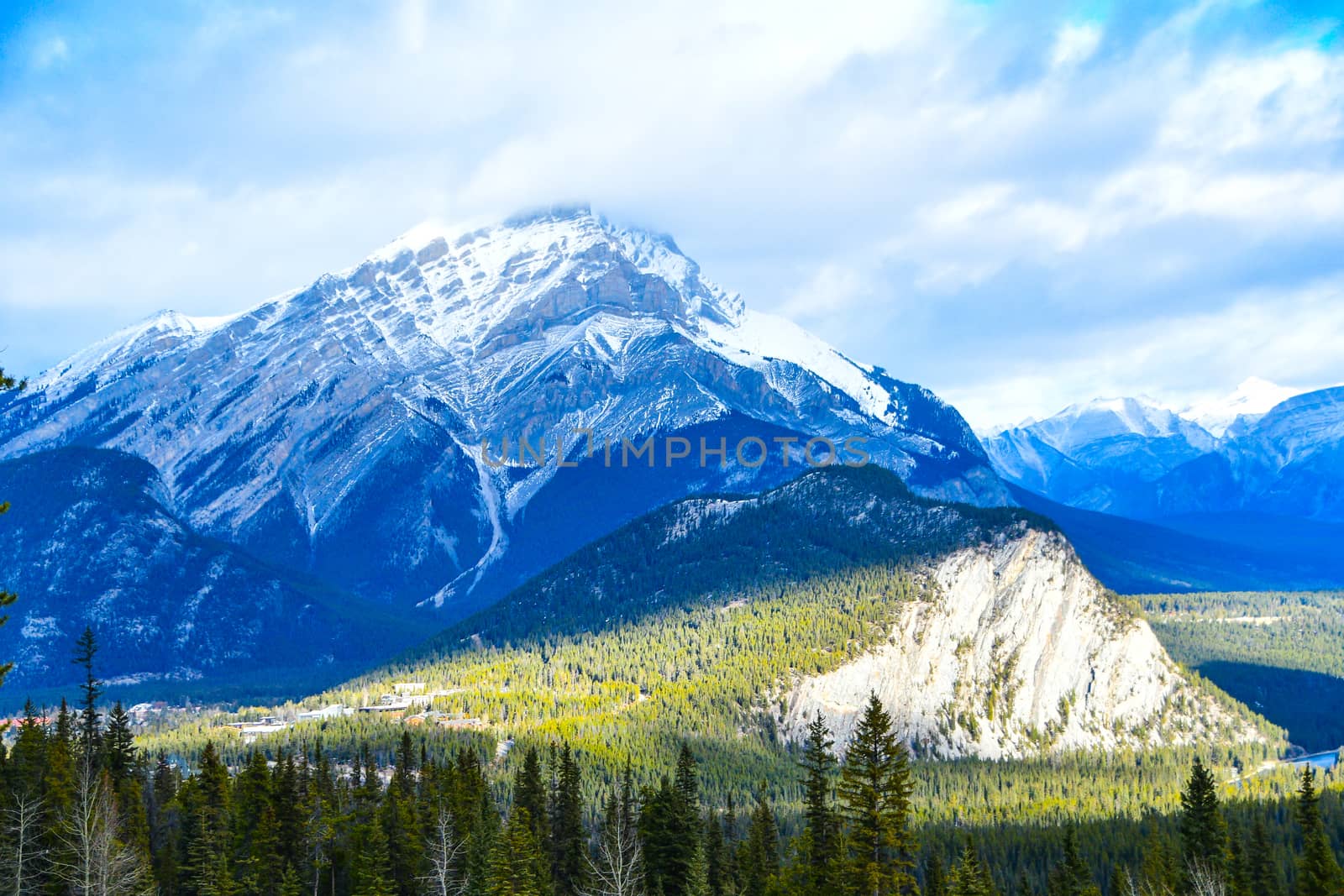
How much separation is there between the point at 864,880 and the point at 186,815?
A: 235 ft

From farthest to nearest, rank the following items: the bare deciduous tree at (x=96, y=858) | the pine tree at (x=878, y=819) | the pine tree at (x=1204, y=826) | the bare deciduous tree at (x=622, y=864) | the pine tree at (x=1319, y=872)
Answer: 1. the pine tree at (x=1204, y=826)
2. the pine tree at (x=1319, y=872)
3. the bare deciduous tree at (x=622, y=864)
4. the bare deciduous tree at (x=96, y=858)
5. the pine tree at (x=878, y=819)

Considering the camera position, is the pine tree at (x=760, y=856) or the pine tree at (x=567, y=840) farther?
the pine tree at (x=567, y=840)

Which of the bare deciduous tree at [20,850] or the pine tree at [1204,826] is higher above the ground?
the bare deciduous tree at [20,850]

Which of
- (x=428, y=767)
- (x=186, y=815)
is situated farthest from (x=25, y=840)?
(x=428, y=767)

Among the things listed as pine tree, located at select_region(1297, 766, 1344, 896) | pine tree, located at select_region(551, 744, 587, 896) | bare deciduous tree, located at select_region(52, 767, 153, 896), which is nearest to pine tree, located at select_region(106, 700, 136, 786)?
bare deciduous tree, located at select_region(52, 767, 153, 896)

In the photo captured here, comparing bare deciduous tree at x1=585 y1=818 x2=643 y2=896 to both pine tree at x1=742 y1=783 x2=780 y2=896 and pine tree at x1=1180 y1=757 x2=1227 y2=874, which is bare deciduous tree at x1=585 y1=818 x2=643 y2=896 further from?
pine tree at x1=1180 y1=757 x2=1227 y2=874

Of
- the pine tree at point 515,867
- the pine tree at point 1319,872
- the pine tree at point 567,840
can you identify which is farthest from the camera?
the pine tree at point 567,840

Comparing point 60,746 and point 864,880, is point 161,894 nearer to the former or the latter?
point 60,746

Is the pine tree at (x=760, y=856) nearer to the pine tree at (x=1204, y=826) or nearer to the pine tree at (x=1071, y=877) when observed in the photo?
the pine tree at (x=1071, y=877)

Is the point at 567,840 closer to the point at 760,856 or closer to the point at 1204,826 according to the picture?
the point at 760,856

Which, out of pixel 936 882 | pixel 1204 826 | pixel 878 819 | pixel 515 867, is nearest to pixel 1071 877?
pixel 1204 826

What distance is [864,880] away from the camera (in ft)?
228

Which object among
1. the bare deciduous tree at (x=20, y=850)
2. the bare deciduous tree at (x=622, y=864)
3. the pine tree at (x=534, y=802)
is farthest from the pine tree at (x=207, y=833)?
the bare deciduous tree at (x=622, y=864)

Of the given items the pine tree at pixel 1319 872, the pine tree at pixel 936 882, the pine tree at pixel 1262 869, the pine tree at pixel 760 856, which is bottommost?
the pine tree at pixel 1262 869
